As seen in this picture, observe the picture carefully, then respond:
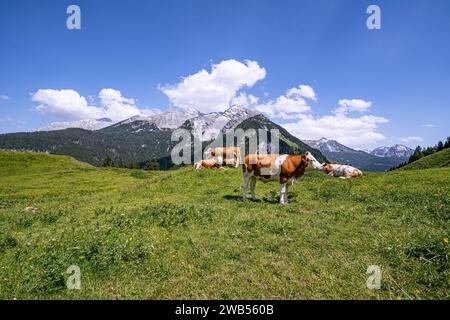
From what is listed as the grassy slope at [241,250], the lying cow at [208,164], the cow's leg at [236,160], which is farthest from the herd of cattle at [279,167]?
the cow's leg at [236,160]

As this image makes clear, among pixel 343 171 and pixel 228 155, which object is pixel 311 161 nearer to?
pixel 343 171

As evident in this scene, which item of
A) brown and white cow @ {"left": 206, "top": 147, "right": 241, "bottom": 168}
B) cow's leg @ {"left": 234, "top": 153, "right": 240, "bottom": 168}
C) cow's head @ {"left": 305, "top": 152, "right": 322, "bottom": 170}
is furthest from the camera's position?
brown and white cow @ {"left": 206, "top": 147, "right": 241, "bottom": 168}

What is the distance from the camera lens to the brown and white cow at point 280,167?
55.9 feet

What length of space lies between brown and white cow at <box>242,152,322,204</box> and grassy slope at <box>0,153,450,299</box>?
1.58 m

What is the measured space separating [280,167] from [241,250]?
338 inches

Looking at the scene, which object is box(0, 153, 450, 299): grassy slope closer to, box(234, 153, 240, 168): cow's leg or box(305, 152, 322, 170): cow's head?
box(305, 152, 322, 170): cow's head

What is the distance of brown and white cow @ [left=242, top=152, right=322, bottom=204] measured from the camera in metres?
17.0

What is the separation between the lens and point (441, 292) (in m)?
6.62

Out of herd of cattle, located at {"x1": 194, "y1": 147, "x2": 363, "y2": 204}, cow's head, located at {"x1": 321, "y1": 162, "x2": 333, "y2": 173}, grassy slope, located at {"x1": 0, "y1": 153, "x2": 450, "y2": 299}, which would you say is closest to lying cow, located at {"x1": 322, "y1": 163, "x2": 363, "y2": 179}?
cow's head, located at {"x1": 321, "y1": 162, "x2": 333, "y2": 173}

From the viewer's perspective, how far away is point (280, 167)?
17172 mm

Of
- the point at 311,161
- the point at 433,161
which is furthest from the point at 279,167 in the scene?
the point at 433,161

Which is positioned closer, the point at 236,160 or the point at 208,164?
the point at 208,164

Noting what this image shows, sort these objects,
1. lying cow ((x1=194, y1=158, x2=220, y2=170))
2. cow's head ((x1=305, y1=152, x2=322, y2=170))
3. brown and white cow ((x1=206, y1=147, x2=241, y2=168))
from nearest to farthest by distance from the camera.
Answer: cow's head ((x1=305, y1=152, x2=322, y2=170)), lying cow ((x1=194, y1=158, x2=220, y2=170)), brown and white cow ((x1=206, y1=147, x2=241, y2=168))

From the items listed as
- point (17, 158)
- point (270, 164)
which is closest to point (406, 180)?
point (270, 164)
